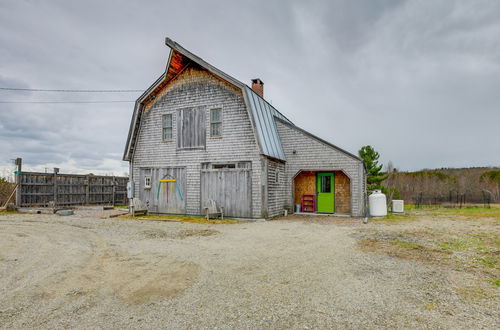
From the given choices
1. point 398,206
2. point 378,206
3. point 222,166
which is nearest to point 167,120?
point 222,166

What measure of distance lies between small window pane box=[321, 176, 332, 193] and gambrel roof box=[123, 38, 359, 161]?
6.12ft

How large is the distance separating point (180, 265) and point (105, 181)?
16.7m

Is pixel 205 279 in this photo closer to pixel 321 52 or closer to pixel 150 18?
pixel 150 18

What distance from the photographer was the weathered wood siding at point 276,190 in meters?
13.6

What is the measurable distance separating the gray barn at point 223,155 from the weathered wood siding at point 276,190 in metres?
0.05

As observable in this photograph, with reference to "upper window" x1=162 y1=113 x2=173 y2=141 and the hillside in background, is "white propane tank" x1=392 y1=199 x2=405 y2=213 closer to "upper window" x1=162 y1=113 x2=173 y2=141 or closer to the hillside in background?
the hillside in background

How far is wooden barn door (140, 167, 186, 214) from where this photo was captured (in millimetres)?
14562

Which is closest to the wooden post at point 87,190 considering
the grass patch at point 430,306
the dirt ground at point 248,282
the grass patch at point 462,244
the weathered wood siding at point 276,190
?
the dirt ground at point 248,282

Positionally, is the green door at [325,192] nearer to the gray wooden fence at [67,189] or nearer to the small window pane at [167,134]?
the small window pane at [167,134]

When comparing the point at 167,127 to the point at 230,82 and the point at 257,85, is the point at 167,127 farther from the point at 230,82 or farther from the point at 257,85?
the point at 257,85

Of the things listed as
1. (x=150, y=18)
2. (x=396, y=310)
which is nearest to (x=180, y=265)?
(x=396, y=310)

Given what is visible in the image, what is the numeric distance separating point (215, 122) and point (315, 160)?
5341mm

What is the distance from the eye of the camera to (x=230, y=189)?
13562 mm

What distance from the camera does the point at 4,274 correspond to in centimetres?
505
